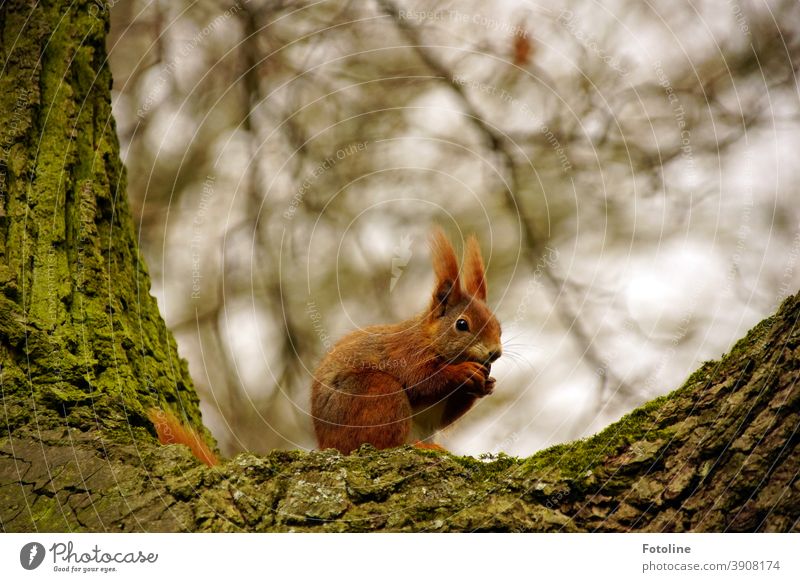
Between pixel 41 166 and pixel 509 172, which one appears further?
pixel 509 172

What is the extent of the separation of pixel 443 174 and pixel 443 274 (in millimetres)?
755

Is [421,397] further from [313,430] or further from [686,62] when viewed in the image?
[686,62]

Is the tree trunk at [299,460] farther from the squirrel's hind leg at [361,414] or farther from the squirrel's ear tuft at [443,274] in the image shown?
the squirrel's ear tuft at [443,274]

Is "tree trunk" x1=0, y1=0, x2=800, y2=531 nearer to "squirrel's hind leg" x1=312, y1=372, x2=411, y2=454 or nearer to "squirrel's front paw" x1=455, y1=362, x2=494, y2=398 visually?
"squirrel's hind leg" x1=312, y1=372, x2=411, y2=454

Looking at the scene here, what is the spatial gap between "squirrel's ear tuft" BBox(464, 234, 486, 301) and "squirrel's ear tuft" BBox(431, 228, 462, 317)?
0.08 meters

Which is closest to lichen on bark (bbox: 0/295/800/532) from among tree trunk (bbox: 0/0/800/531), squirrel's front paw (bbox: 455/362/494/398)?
tree trunk (bbox: 0/0/800/531)

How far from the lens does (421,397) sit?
2.52m

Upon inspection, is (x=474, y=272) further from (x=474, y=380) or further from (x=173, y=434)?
(x=173, y=434)

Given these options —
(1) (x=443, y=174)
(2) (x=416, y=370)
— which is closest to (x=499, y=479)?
(2) (x=416, y=370)

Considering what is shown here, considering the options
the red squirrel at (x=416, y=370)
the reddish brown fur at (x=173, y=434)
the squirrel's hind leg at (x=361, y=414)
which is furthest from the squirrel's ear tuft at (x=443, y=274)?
the reddish brown fur at (x=173, y=434)

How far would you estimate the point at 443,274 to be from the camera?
264cm

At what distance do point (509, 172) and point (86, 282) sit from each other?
5.78ft
